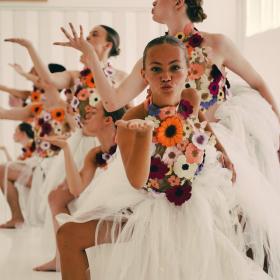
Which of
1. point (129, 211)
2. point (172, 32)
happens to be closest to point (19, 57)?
point (172, 32)

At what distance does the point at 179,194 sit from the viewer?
1.80 meters

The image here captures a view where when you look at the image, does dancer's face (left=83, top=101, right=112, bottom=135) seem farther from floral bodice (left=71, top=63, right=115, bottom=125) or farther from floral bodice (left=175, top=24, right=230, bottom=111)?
floral bodice (left=175, top=24, right=230, bottom=111)

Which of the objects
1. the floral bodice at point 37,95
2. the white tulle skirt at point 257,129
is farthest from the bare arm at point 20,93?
the white tulle skirt at point 257,129

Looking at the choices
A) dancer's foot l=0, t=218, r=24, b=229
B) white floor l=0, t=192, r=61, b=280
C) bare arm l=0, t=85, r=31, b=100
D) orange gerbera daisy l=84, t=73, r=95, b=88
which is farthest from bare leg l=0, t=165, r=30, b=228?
orange gerbera daisy l=84, t=73, r=95, b=88

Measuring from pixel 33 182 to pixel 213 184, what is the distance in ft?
7.31

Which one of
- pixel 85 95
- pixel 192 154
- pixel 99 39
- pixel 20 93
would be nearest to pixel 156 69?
pixel 192 154

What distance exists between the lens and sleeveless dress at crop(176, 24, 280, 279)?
6.81ft

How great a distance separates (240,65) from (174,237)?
923 mm

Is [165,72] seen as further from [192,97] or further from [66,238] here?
[66,238]

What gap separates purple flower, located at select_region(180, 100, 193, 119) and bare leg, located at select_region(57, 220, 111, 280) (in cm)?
38

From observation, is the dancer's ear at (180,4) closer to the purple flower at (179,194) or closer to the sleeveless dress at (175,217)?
the sleeveless dress at (175,217)

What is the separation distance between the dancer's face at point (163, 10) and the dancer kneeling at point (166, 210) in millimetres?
469

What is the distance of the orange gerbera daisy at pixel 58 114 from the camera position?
3930mm

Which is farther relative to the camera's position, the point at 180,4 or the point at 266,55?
the point at 266,55
